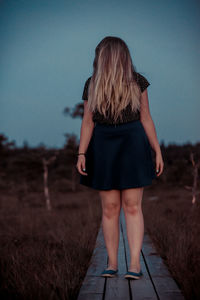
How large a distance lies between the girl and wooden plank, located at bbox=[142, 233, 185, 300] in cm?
17

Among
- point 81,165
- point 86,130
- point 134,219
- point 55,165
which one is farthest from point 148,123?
point 55,165

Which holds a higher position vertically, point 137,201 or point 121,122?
point 121,122

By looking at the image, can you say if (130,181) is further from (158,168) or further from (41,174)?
(41,174)

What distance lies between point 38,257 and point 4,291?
951 millimetres

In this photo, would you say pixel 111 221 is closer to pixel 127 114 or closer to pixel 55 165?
pixel 127 114

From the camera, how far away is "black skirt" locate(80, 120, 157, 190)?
2383mm

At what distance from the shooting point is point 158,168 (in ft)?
8.21

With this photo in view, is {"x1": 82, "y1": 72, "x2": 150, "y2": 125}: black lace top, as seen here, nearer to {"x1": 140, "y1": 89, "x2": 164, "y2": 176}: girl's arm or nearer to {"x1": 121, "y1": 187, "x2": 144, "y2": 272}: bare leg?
{"x1": 140, "y1": 89, "x2": 164, "y2": 176}: girl's arm

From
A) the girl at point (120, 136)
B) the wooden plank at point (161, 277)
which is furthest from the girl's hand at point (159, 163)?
the wooden plank at point (161, 277)

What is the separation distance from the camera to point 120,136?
2400 mm

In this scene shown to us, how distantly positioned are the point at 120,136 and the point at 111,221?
69 cm

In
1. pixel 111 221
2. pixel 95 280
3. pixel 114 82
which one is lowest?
pixel 95 280

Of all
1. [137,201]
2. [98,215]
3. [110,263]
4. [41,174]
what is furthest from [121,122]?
[41,174]

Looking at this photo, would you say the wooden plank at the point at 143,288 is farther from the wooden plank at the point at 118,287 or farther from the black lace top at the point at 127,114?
the black lace top at the point at 127,114
